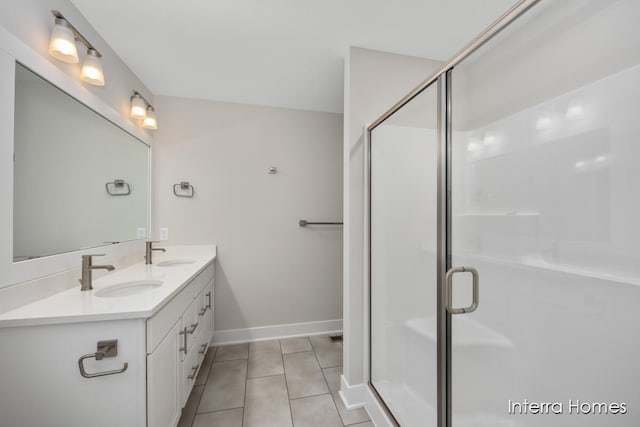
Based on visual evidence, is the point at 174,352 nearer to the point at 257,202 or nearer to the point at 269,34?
the point at 257,202

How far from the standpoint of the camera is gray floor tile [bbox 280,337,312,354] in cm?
235

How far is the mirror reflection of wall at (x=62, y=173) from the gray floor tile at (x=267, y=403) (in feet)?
4.70

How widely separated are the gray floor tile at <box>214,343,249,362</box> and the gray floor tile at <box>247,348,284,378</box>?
0.09 meters

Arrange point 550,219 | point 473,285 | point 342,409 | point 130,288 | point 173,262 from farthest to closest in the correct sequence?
point 173,262 < point 342,409 < point 130,288 < point 473,285 < point 550,219

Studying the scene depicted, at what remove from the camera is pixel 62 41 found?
121cm

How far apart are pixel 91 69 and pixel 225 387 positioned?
A: 2.21 meters

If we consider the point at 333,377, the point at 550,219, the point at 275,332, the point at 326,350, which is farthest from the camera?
the point at 275,332

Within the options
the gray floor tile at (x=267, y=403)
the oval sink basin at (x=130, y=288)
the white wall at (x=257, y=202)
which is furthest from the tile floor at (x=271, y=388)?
the oval sink basin at (x=130, y=288)

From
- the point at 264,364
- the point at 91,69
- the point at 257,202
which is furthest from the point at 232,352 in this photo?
the point at 91,69

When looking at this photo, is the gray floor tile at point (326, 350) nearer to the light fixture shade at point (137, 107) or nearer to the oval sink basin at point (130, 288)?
the oval sink basin at point (130, 288)

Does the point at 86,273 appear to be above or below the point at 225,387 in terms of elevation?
above

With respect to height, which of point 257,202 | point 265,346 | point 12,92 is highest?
point 12,92

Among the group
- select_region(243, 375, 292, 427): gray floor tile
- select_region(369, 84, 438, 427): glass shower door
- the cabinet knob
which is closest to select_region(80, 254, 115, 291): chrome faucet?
the cabinet knob

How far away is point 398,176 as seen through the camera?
4.69 ft
